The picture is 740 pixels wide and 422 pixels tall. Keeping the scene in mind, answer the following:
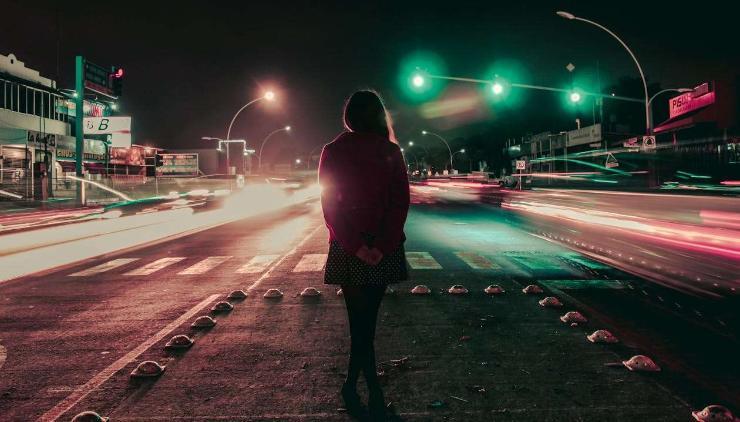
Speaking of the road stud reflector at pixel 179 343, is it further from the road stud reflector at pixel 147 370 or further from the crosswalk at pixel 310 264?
the crosswalk at pixel 310 264

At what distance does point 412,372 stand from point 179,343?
2.21 m

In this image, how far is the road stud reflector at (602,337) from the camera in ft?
18.3

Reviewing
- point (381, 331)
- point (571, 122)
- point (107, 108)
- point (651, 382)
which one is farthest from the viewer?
point (571, 122)

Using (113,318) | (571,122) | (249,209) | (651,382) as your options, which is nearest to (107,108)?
(249,209)

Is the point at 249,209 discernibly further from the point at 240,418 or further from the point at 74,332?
the point at 240,418

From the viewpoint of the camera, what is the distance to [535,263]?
434 inches

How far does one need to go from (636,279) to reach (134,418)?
768cm

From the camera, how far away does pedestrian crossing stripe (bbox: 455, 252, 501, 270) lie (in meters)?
10.6

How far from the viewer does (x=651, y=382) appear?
4465 mm

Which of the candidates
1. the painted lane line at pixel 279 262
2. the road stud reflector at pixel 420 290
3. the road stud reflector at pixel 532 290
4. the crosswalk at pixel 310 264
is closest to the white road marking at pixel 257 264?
the crosswalk at pixel 310 264

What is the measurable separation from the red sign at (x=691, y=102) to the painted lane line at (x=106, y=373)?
1652 inches

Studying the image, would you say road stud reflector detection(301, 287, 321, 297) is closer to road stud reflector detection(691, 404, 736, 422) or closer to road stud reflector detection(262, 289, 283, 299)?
road stud reflector detection(262, 289, 283, 299)

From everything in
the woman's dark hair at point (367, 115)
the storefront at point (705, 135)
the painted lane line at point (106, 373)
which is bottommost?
the painted lane line at point (106, 373)

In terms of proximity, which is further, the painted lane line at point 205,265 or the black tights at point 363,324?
the painted lane line at point 205,265
